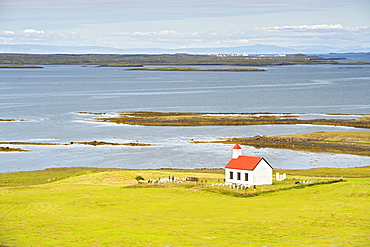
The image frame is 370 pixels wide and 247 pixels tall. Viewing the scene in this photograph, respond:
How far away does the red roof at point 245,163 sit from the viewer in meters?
54.5

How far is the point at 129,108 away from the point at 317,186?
98.8 metres

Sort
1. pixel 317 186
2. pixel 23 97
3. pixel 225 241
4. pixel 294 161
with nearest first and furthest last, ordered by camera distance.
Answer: pixel 225 241, pixel 317 186, pixel 294 161, pixel 23 97

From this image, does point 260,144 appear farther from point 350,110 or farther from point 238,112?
point 350,110

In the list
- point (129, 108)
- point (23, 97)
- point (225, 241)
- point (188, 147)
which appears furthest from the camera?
point (23, 97)

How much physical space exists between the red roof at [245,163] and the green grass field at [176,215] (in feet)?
13.0

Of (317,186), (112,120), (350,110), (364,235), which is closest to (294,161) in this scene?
(317,186)

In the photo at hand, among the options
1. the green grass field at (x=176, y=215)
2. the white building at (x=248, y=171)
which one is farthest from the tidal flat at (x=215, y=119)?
the white building at (x=248, y=171)

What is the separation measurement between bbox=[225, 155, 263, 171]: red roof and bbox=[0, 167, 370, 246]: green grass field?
3978 mm

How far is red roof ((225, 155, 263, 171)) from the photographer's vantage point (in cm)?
5448

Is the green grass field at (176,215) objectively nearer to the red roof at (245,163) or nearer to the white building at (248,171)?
the white building at (248,171)

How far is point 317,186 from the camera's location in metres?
53.9

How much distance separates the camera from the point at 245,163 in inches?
2184

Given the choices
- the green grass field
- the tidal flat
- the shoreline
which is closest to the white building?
the green grass field

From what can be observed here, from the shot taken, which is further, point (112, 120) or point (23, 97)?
point (23, 97)
